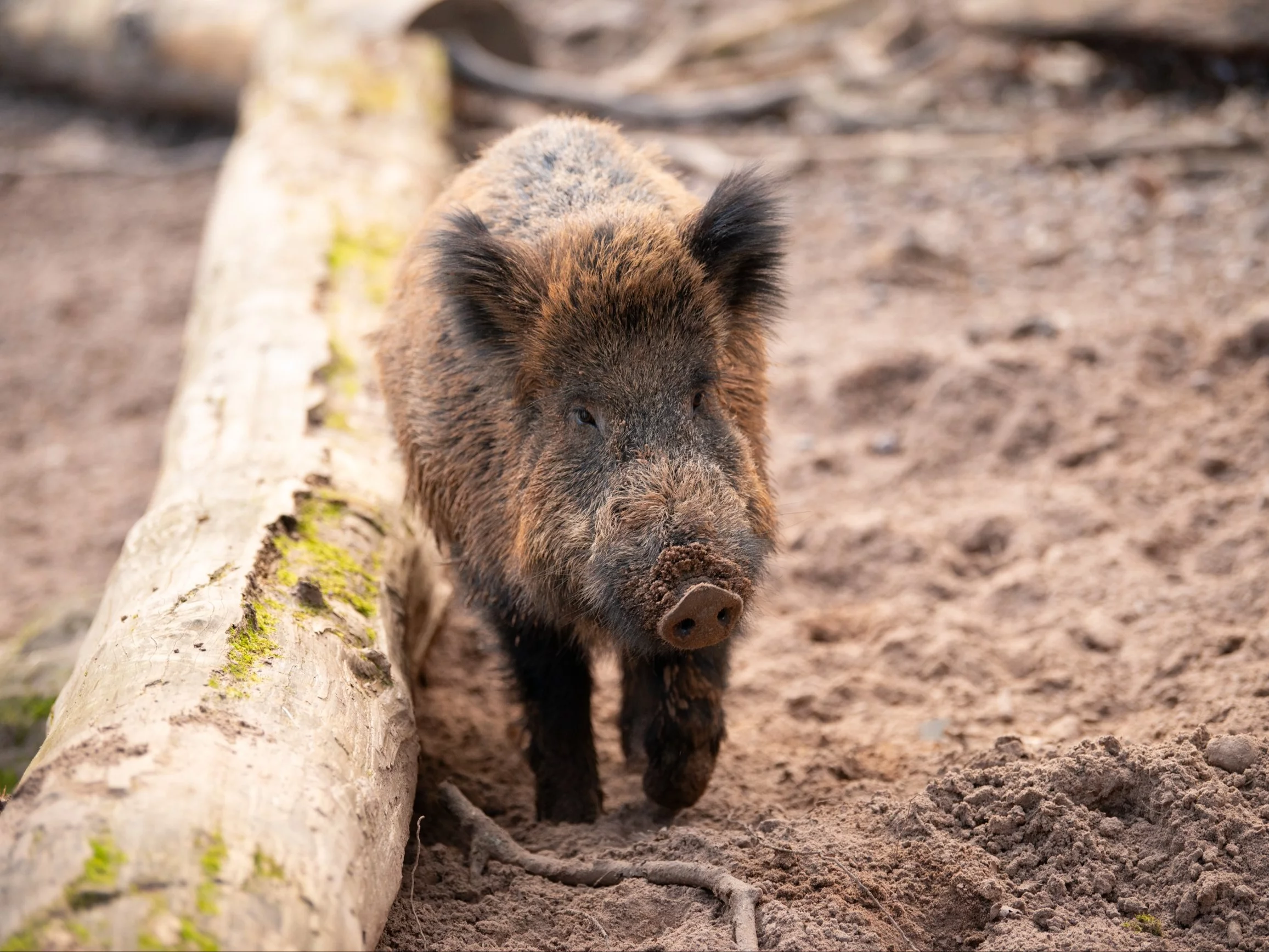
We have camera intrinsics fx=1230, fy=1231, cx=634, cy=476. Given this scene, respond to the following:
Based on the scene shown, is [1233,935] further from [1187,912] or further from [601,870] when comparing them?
[601,870]

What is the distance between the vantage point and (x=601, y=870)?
340 centimetres

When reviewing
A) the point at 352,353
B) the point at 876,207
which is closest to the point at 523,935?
the point at 352,353

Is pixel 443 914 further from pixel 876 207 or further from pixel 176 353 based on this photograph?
pixel 876 207

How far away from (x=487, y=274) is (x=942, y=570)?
8.75ft

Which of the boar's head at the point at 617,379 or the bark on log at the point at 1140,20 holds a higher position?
the bark on log at the point at 1140,20

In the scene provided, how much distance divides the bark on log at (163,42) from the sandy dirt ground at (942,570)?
3.61ft

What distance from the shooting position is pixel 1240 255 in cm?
691

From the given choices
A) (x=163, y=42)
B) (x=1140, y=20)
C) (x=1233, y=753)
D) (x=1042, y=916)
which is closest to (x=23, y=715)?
(x=1042, y=916)

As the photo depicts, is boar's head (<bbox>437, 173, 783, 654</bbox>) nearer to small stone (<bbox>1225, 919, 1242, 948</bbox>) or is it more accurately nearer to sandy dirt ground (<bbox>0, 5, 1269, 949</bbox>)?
sandy dirt ground (<bbox>0, 5, 1269, 949</bbox>)

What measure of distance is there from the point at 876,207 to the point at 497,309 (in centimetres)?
527

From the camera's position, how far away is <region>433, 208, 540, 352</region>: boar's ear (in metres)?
3.71

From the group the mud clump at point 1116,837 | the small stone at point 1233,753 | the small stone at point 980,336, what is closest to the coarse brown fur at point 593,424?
the mud clump at point 1116,837

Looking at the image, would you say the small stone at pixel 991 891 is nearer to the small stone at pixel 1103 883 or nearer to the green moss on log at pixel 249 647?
the small stone at pixel 1103 883

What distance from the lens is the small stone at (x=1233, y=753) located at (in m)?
3.28
